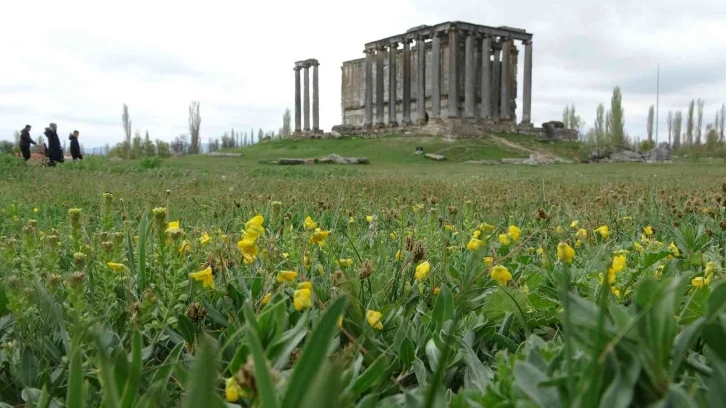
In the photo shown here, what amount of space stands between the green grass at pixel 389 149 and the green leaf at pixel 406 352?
895 inches

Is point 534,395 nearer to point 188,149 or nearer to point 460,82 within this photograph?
point 460,82

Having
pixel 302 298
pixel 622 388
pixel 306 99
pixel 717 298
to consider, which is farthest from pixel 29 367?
pixel 306 99

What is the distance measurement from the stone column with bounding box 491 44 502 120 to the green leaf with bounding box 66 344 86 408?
41168mm

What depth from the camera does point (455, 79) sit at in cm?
3722

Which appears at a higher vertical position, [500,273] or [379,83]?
[379,83]

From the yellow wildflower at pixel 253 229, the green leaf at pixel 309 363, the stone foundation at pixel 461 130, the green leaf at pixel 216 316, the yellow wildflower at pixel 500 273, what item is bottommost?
the green leaf at pixel 216 316

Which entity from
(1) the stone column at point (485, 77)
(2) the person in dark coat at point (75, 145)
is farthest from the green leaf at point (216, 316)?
(1) the stone column at point (485, 77)

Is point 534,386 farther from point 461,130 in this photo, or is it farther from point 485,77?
point 485,77

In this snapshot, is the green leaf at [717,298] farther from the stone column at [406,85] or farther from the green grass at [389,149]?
the stone column at [406,85]

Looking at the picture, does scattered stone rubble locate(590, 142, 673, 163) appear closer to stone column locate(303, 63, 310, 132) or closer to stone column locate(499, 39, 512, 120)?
stone column locate(499, 39, 512, 120)

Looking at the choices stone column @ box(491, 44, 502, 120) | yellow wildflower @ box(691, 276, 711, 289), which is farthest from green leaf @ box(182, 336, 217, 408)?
stone column @ box(491, 44, 502, 120)

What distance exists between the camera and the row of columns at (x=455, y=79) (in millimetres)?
36750

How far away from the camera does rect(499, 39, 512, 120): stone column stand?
129 feet

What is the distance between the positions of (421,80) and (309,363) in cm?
3878
